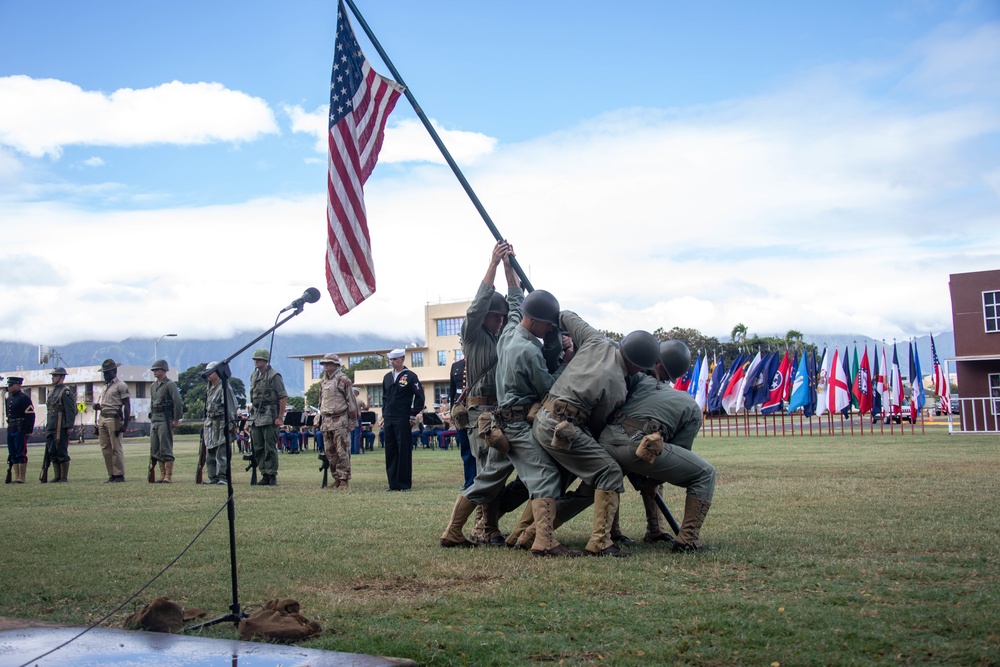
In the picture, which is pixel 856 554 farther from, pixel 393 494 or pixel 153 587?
pixel 393 494

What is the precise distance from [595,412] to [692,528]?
Answer: 3.93 ft

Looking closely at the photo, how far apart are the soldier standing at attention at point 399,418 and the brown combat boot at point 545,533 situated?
651 centimetres

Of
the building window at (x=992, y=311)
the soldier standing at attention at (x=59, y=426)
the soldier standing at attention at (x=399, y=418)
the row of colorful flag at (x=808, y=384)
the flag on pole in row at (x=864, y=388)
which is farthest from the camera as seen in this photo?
the building window at (x=992, y=311)

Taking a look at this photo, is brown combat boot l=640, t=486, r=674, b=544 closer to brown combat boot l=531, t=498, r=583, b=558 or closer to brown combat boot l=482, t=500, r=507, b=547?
brown combat boot l=531, t=498, r=583, b=558

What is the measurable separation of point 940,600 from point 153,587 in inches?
195

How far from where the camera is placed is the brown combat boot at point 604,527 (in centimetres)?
741

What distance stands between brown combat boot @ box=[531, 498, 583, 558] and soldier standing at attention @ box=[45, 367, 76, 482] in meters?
12.8

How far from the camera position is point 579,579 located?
6.31 m

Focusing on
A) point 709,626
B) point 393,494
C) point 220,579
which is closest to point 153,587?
point 220,579

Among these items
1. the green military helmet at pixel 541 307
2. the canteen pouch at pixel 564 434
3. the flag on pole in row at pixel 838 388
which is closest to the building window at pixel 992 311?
the flag on pole in row at pixel 838 388

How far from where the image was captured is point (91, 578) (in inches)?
267

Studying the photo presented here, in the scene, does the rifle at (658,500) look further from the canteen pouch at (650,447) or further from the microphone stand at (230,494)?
the microphone stand at (230,494)

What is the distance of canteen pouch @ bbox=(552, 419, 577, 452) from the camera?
7418 mm

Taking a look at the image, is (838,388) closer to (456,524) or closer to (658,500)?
(658,500)
